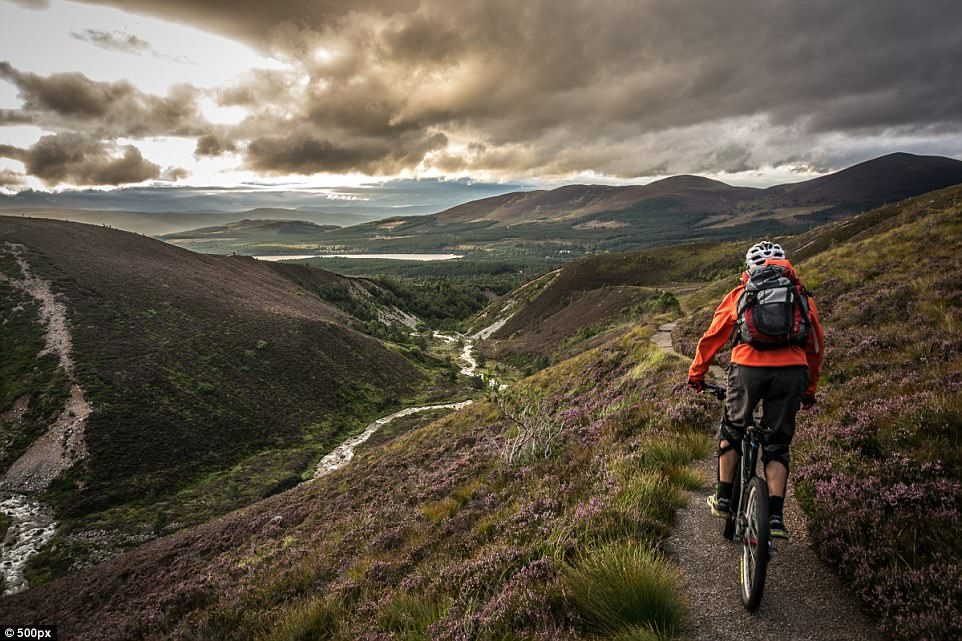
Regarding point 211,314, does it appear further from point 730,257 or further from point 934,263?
point 730,257

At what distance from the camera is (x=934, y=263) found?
16.6 m

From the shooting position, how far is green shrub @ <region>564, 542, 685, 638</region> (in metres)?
4.28

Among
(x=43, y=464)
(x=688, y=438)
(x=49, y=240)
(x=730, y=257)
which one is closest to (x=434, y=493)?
(x=688, y=438)

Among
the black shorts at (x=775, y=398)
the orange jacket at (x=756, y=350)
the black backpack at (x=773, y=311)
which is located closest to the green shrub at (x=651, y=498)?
the black shorts at (x=775, y=398)

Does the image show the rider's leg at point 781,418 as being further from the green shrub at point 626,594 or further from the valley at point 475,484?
the green shrub at point 626,594

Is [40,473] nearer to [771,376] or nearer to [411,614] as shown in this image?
[411,614]

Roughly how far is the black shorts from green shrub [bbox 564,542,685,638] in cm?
187

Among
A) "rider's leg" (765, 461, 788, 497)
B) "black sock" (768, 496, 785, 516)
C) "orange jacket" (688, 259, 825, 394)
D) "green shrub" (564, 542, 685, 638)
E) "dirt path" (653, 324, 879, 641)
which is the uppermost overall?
"orange jacket" (688, 259, 825, 394)

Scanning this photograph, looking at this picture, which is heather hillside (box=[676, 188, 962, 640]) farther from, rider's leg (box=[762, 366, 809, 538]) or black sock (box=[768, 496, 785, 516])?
rider's leg (box=[762, 366, 809, 538])

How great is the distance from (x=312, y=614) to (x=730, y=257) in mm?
106660

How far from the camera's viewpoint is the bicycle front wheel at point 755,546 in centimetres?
430

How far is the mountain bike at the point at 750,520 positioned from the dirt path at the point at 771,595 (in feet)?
0.58

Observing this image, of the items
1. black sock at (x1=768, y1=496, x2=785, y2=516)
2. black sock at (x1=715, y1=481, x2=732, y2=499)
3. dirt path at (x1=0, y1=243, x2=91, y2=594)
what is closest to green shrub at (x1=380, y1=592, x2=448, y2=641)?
black sock at (x1=715, y1=481, x2=732, y2=499)

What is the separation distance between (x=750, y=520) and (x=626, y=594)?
166 centimetres
